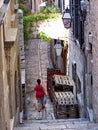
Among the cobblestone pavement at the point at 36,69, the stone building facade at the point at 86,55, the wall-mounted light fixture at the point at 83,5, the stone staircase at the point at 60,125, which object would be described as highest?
the wall-mounted light fixture at the point at 83,5

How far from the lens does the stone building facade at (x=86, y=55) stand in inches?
521

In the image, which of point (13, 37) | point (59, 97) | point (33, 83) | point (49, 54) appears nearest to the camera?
point (13, 37)

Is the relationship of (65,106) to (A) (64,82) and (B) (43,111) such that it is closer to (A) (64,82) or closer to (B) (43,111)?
(B) (43,111)

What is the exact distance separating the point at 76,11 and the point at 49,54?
14.6 meters

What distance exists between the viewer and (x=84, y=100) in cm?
1569

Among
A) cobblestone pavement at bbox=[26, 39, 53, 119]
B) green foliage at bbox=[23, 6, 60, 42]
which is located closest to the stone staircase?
cobblestone pavement at bbox=[26, 39, 53, 119]

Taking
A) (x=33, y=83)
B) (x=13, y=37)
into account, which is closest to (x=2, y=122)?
(x=13, y=37)

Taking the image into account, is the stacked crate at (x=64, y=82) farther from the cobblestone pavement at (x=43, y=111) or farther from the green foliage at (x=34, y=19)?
the green foliage at (x=34, y=19)

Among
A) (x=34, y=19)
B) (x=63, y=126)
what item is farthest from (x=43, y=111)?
(x=34, y=19)

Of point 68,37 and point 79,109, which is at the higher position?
point 68,37

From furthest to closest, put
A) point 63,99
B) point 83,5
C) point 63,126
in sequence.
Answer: point 63,99
point 83,5
point 63,126

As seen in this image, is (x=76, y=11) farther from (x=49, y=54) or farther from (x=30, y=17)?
(x=49, y=54)

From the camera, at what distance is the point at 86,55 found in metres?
15.1

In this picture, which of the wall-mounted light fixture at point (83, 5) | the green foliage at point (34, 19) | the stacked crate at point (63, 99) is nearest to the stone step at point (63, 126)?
the stacked crate at point (63, 99)
